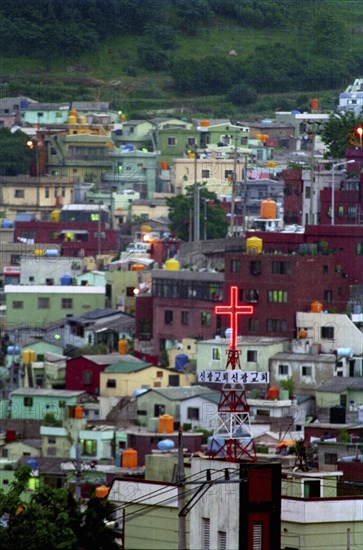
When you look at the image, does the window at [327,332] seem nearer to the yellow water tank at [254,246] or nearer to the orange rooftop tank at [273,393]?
the orange rooftop tank at [273,393]

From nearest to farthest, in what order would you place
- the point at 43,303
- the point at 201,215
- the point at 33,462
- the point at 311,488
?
the point at 311,488 → the point at 33,462 → the point at 43,303 → the point at 201,215

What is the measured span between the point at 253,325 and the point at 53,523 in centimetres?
2034

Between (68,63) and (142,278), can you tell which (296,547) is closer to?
(142,278)

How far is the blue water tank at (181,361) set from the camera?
4488 centimetres

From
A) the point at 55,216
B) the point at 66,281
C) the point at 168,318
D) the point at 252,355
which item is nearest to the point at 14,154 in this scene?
the point at 55,216

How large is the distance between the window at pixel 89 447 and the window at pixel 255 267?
5.37m

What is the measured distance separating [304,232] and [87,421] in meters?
6.30

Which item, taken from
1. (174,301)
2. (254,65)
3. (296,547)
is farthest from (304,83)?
(296,547)

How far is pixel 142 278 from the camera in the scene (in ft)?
171

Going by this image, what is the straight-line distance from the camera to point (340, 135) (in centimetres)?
5438

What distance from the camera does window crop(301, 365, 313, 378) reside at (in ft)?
139

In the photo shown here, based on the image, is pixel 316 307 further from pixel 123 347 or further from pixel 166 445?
pixel 166 445

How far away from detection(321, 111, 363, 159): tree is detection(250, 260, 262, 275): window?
871cm

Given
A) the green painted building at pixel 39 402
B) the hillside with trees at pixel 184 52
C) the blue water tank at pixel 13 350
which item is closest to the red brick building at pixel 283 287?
the green painted building at pixel 39 402
